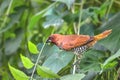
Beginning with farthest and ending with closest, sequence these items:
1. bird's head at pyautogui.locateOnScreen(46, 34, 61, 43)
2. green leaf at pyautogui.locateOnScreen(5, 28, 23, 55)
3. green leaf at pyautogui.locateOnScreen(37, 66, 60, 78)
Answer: green leaf at pyautogui.locateOnScreen(5, 28, 23, 55) < bird's head at pyautogui.locateOnScreen(46, 34, 61, 43) < green leaf at pyautogui.locateOnScreen(37, 66, 60, 78)

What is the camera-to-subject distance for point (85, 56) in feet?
2.66

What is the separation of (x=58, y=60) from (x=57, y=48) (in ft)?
0.21

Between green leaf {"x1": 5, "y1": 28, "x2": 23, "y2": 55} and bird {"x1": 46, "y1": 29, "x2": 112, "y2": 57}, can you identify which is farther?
green leaf {"x1": 5, "y1": 28, "x2": 23, "y2": 55}

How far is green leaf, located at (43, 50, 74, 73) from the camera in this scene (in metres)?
0.73

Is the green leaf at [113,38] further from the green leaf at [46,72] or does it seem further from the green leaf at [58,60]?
the green leaf at [46,72]

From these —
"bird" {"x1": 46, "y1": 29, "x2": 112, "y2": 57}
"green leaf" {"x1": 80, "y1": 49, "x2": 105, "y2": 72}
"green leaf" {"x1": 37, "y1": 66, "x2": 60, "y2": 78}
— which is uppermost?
"green leaf" {"x1": 37, "y1": 66, "x2": 60, "y2": 78}

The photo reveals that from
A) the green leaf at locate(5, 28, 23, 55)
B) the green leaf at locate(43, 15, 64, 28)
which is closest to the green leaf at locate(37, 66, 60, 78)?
the green leaf at locate(43, 15, 64, 28)

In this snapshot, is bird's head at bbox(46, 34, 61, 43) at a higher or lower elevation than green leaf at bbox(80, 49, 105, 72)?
higher

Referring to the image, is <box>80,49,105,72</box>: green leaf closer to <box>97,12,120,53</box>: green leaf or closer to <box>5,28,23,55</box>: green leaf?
<box>97,12,120,53</box>: green leaf

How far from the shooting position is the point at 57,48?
0.81 metres

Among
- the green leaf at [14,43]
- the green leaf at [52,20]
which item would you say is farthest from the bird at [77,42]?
the green leaf at [14,43]

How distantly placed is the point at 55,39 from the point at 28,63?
115 millimetres

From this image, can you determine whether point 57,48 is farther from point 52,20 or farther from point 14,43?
point 14,43

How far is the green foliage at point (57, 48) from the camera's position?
2.34ft
